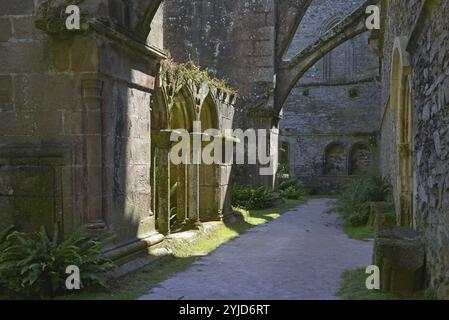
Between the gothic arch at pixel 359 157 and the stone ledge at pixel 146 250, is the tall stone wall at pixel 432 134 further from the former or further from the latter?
the gothic arch at pixel 359 157

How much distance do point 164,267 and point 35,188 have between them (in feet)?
5.85

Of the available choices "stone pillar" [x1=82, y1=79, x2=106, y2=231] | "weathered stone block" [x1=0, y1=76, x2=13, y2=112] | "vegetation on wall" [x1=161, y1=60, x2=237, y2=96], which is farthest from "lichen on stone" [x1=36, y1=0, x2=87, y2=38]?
"vegetation on wall" [x1=161, y1=60, x2=237, y2=96]

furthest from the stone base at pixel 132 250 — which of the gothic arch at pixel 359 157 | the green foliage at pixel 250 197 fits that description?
the gothic arch at pixel 359 157

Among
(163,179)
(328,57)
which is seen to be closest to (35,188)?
(163,179)

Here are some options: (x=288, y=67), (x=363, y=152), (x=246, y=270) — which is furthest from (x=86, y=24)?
(x=363, y=152)

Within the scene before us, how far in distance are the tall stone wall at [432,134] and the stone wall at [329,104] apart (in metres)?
16.0

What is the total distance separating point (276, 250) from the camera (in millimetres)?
7340

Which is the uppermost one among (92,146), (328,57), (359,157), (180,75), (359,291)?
(328,57)

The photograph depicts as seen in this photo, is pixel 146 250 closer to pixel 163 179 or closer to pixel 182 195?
pixel 163 179

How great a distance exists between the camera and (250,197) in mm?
12945

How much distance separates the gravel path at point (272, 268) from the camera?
4.85m

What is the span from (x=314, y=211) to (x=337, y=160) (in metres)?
8.92

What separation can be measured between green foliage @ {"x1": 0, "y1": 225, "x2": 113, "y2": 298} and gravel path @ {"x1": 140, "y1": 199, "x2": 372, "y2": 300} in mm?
605
